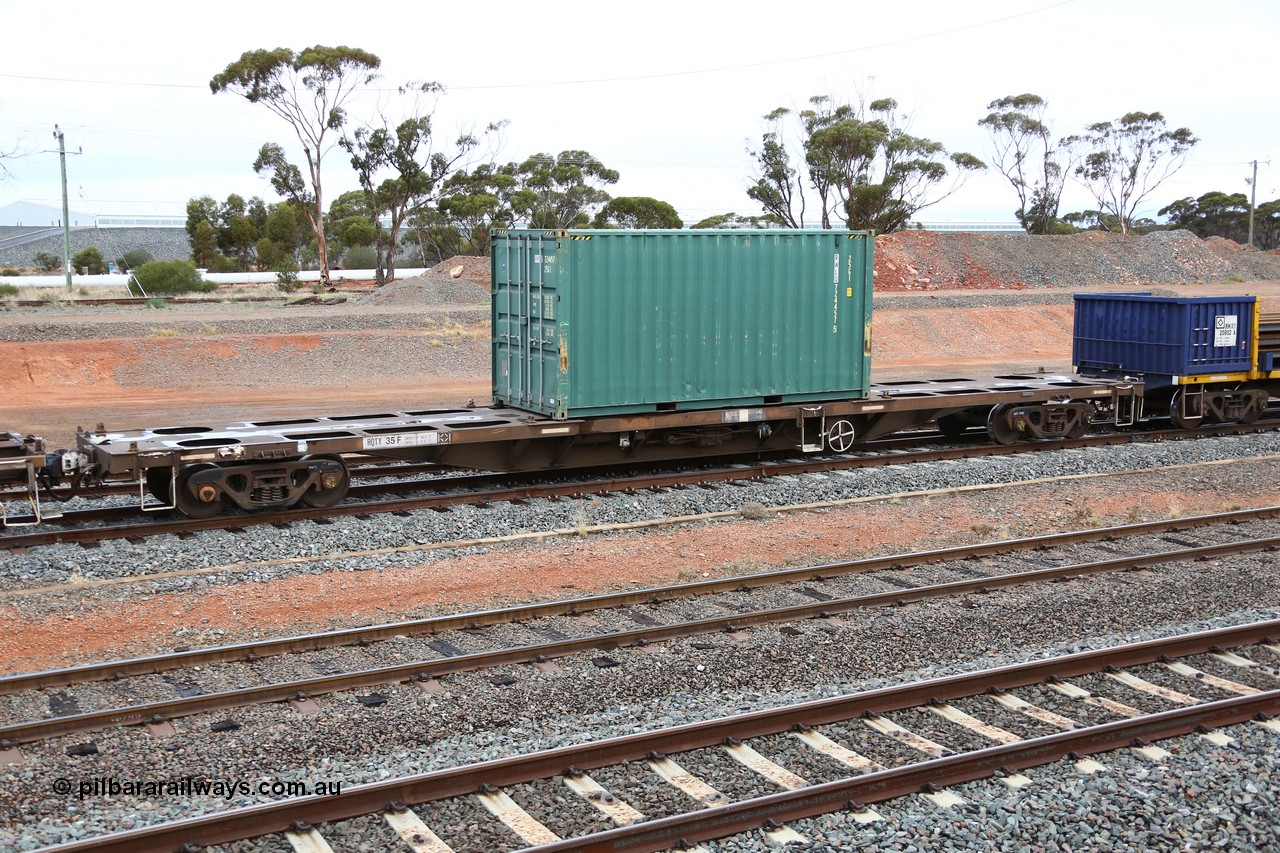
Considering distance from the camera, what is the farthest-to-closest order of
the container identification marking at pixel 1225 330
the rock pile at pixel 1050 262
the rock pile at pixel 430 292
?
1. the rock pile at pixel 1050 262
2. the rock pile at pixel 430 292
3. the container identification marking at pixel 1225 330

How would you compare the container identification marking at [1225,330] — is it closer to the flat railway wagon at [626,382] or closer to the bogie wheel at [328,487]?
the flat railway wagon at [626,382]

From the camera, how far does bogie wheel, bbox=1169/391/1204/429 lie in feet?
67.8

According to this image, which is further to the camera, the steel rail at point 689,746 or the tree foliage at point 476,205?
the tree foliage at point 476,205

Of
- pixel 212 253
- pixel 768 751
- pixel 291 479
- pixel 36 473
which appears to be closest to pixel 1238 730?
pixel 768 751

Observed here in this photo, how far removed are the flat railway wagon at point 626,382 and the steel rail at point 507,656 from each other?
18.1ft

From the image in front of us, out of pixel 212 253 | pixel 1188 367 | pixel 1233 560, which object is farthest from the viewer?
pixel 212 253

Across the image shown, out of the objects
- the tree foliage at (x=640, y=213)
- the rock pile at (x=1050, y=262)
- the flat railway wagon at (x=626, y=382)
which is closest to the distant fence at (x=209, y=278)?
the tree foliage at (x=640, y=213)

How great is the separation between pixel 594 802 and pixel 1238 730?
4.28m

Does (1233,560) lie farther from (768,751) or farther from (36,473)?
(36,473)

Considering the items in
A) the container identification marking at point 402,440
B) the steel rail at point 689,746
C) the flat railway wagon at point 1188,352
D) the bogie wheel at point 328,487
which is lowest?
the steel rail at point 689,746

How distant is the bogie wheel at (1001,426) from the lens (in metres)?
18.8

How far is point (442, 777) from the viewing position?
21.6 feet

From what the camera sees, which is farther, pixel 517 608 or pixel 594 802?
pixel 517 608

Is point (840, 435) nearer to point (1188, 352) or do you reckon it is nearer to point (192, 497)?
point (1188, 352)
